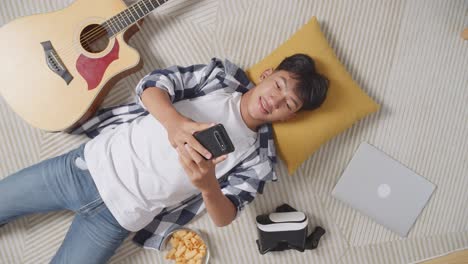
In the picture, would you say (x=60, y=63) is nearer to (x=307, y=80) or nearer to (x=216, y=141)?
(x=216, y=141)

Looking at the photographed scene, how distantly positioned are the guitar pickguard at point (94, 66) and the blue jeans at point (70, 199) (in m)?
0.23

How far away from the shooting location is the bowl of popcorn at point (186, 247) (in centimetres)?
136

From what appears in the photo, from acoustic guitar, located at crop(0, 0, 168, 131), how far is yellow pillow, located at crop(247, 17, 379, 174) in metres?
0.48

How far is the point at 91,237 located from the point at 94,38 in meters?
0.66

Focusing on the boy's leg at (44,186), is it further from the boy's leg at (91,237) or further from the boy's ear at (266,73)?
the boy's ear at (266,73)

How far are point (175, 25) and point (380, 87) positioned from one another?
Answer: 82cm

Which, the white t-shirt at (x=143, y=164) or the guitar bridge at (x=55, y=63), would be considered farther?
the guitar bridge at (x=55, y=63)

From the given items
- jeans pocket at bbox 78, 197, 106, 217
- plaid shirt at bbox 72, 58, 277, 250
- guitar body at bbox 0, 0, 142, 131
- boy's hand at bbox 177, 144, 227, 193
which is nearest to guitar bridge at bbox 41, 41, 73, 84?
guitar body at bbox 0, 0, 142, 131

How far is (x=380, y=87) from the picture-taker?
1.51 metres

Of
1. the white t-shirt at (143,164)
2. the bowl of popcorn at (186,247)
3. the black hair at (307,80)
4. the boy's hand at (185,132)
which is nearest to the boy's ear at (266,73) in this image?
the black hair at (307,80)

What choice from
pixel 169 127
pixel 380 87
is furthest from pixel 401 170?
pixel 169 127

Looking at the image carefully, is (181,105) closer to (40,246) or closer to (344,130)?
(344,130)

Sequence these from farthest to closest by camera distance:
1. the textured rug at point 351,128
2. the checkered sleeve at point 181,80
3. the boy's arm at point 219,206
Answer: the textured rug at point 351,128 → the checkered sleeve at point 181,80 → the boy's arm at point 219,206

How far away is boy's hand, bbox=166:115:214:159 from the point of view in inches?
36.5
